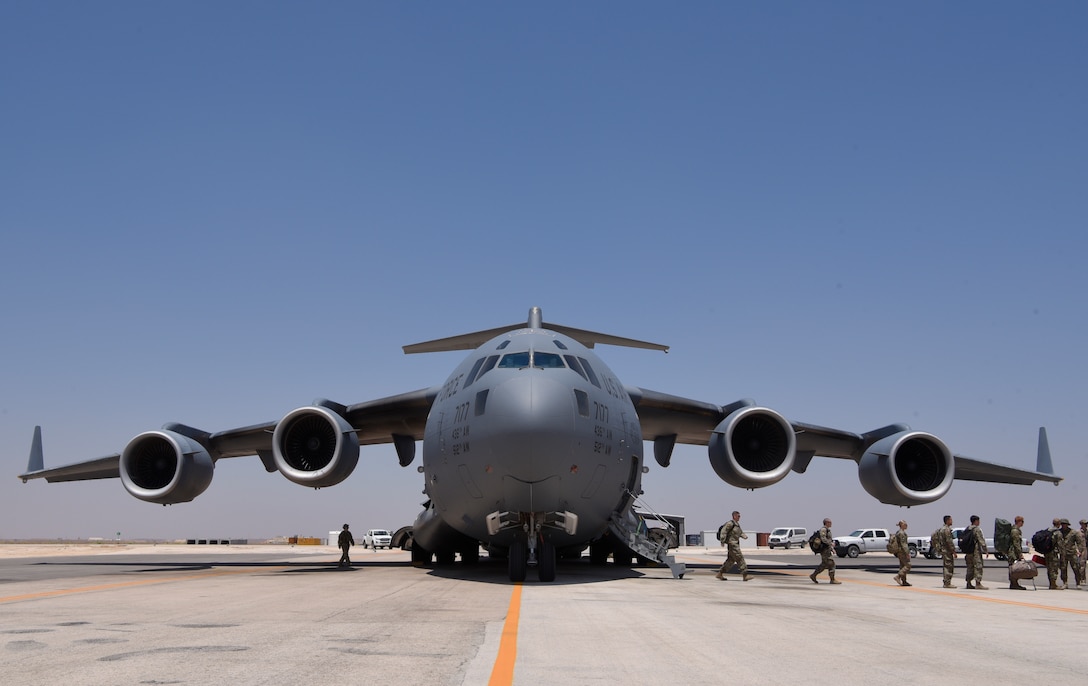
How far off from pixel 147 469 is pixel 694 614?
15.8m

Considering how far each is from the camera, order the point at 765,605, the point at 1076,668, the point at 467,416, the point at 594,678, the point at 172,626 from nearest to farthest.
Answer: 1. the point at 594,678
2. the point at 1076,668
3. the point at 172,626
4. the point at 765,605
5. the point at 467,416

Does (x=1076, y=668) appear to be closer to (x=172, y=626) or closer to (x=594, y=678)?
(x=594, y=678)

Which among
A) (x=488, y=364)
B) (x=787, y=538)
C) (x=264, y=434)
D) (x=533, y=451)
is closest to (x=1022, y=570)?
Answer: (x=533, y=451)

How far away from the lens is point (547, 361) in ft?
48.0

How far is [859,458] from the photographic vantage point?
72.9 ft

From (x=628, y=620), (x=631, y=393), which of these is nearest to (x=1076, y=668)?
(x=628, y=620)

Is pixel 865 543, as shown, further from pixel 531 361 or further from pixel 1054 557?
pixel 531 361

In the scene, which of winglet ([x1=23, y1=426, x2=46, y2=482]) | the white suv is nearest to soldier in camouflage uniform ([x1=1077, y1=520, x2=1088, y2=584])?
winglet ([x1=23, y1=426, x2=46, y2=482])

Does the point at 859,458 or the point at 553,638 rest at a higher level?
the point at 859,458

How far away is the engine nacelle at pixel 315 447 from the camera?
745 inches

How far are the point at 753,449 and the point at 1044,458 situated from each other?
9.44 meters

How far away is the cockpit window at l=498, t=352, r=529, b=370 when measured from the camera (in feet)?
47.6

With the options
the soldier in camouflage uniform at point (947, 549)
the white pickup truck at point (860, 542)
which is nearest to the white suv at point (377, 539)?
the white pickup truck at point (860, 542)

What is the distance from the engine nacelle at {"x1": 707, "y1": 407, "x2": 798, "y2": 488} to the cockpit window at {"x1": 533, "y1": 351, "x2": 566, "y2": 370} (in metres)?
5.50
